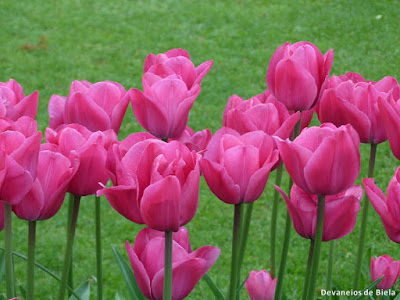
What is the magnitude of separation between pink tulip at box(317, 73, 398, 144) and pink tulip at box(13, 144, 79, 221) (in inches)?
21.3

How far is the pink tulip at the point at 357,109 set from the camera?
57.0 inches

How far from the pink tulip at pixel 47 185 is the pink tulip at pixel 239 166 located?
8.3 inches

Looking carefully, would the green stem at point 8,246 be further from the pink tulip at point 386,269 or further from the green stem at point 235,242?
the pink tulip at point 386,269

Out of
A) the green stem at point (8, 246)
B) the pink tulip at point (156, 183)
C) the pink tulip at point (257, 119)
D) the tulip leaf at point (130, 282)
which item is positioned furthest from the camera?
the tulip leaf at point (130, 282)

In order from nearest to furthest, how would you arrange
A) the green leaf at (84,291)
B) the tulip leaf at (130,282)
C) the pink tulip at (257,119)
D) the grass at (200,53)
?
the pink tulip at (257,119) → the tulip leaf at (130,282) → the green leaf at (84,291) → the grass at (200,53)

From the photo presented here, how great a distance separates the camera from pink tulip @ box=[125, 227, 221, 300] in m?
1.14

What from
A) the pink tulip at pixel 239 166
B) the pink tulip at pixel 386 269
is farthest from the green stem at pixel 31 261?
the pink tulip at pixel 386 269

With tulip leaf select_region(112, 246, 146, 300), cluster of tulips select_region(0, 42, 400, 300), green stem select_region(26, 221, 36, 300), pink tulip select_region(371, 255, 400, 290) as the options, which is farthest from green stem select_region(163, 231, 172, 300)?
A: pink tulip select_region(371, 255, 400, 290)

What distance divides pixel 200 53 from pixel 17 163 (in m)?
5.57

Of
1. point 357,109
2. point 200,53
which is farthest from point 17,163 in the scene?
point 200,53

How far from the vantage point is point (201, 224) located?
4312 millimetres

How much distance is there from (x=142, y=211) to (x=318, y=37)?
601 cm

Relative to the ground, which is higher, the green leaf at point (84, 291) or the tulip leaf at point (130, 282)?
the tulip leaf at point (130, 282)

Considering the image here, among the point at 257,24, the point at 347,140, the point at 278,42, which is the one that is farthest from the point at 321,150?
the point at 257,24
